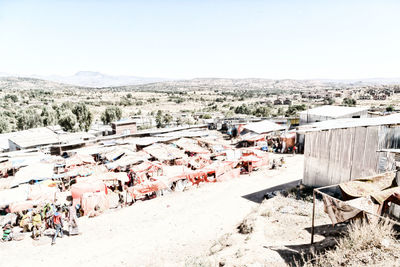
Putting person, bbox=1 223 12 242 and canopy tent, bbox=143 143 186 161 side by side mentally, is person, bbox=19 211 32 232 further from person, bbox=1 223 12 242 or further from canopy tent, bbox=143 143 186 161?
canopy tent, bbox=143 143 186 161

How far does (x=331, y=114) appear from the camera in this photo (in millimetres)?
28797

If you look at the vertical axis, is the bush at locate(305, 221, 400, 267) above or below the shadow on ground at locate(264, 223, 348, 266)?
above

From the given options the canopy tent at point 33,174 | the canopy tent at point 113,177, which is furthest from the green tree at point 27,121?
the canopy tent at point 113,177

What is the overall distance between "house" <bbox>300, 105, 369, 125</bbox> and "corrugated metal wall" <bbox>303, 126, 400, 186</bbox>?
16.9m

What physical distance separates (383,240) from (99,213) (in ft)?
42.2

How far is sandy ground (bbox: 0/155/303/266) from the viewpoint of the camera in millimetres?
9820

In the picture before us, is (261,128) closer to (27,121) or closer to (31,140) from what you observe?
(31,140)

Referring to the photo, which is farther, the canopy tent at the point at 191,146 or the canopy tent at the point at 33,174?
the canopy tent at the point at 191,146

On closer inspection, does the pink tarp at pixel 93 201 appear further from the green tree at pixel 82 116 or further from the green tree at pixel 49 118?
the green tree at pixel 49 118

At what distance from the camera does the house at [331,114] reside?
1102 inches

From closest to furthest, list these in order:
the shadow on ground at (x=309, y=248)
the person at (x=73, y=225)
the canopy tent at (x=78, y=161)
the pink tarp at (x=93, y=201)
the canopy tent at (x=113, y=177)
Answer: the shadow on ground at (x=309, y=248)
the person at (x=73, y=225)
the pink tarp at (x=93, y=201)
the canopy tent at (x=113, y=177)
the canopy tent at (x=78, y=161)

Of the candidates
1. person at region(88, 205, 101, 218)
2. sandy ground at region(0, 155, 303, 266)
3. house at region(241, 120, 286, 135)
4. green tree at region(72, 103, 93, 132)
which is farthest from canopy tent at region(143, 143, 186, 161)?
green tree at region(72, 103, 93, 132)

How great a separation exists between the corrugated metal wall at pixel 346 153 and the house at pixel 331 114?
16.9 meters

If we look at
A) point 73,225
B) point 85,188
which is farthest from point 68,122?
point 73,225
